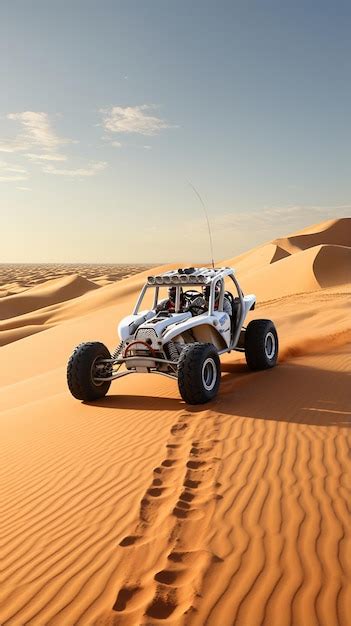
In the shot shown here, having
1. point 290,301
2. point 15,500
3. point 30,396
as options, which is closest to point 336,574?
point 15,500

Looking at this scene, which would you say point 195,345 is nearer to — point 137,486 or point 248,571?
point 137,486

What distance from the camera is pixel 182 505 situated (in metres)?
4.64

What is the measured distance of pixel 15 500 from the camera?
17.2 feet

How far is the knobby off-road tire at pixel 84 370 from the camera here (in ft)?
27.7

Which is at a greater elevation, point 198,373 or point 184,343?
point 184,343

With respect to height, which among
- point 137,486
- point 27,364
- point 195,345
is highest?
point 195,345

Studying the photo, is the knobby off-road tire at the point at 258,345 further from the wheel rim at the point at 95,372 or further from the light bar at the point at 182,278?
the wheel rim at the point at 95,372

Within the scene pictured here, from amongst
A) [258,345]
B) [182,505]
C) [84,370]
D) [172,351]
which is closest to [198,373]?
[172,351]

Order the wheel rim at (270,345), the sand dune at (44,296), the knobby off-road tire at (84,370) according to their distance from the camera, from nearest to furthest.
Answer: the knobby off-road tire at (84,370) < the wheel rim at (270,345) < the sand dune at (44,296)

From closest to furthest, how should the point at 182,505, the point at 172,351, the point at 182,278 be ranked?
the point at 182,505 < the point at 172,351 < the point at 182,278

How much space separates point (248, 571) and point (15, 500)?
2492 mm

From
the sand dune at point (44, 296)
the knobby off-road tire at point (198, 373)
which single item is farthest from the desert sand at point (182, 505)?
the sand dune at point (44, 296)

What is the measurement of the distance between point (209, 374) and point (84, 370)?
1.88m

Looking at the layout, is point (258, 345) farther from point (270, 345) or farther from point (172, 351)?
point (172, 351)
